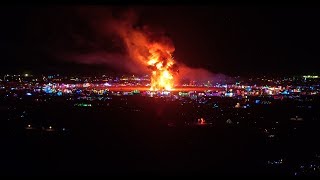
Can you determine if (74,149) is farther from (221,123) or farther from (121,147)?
(221,123)

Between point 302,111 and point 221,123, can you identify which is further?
point 302,111

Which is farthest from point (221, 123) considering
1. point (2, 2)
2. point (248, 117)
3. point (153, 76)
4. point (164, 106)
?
point (153, 76)

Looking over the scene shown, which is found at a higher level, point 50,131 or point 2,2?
point 2,2

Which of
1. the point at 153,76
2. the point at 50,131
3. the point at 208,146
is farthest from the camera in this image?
the point at 153,76

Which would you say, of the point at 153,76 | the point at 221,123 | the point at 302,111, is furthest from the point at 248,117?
the point at 153,76

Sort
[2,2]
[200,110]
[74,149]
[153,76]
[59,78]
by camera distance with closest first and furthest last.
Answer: [2,2] → [74,149] → [200,110] → [153,76] → [59,78]

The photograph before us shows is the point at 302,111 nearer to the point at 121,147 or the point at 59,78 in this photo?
the point at 121,147

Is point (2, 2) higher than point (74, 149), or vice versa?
point (2, 2)

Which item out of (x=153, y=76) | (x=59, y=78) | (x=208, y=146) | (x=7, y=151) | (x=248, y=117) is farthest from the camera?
(x=59, y=78)

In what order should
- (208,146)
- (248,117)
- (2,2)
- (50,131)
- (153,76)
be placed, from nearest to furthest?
1. (2,2)
2. (208,146)
3. (50,131)
4. (248,117)
5. (153,76)
